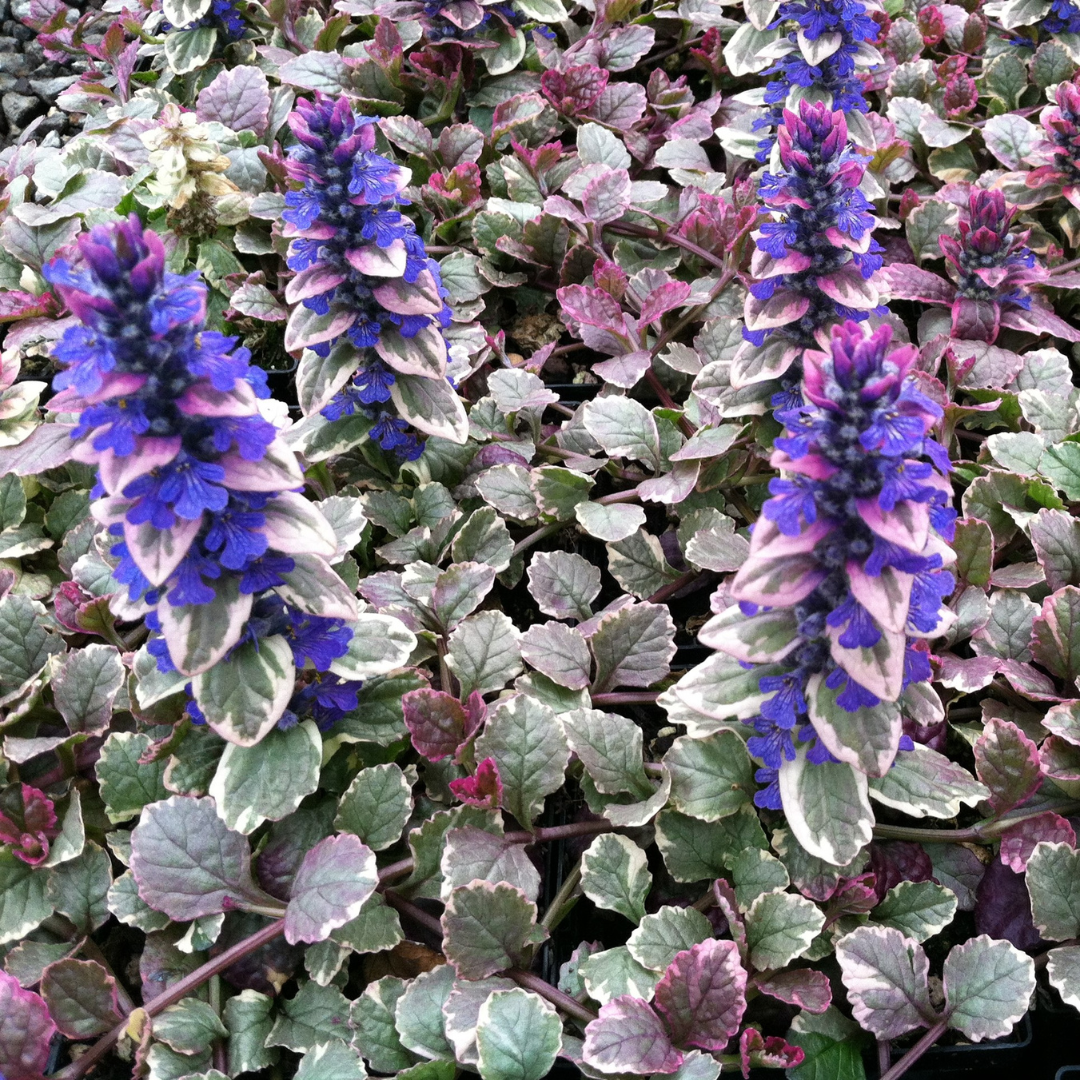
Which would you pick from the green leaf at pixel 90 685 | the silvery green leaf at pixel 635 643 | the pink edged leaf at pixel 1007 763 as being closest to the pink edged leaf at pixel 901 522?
the pink edged leaf at pixel 1007 763

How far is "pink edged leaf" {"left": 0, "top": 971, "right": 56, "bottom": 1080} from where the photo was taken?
57.0 inches

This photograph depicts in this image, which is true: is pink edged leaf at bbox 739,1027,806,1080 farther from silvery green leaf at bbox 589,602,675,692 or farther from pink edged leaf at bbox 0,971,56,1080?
pink edged leaf at bbox 0,971,56,1080

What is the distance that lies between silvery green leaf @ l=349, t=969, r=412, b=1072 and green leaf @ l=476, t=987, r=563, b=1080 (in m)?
0.18

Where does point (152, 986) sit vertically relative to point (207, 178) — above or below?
below

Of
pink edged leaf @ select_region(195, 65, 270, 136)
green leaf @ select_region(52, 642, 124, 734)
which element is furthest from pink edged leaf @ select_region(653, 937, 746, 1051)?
pink edged leaf @ select_region(195, 65, 270, 136)

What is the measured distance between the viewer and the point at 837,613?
1282 mm

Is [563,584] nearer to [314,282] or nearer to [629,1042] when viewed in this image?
[314,282]

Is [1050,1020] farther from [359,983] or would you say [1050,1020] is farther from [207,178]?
[207,178]

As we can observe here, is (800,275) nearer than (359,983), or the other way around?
(359,983)

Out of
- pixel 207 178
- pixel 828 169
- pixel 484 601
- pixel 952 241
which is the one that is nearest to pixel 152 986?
pixel 484 601

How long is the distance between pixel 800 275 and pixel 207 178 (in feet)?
5.35

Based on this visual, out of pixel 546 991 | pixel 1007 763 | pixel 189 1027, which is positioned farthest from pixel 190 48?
pixel 1007 763

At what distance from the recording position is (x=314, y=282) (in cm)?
178

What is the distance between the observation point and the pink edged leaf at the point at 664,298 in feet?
7.27
